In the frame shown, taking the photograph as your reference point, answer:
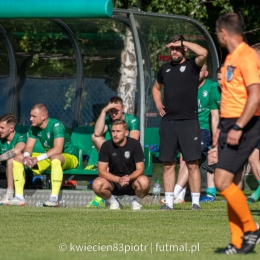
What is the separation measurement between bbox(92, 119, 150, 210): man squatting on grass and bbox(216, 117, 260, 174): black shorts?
15.5ft

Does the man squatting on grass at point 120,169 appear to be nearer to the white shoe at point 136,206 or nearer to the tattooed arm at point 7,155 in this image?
the white shoe at point 136,206

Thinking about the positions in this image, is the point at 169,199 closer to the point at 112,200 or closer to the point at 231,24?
the point at 112,200

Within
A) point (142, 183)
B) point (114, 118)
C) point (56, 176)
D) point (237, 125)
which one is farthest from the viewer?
point (114, 118)

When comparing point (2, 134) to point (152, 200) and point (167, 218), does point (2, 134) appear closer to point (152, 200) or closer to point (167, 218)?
point (152, 200)

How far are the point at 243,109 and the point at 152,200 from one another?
6666 mm

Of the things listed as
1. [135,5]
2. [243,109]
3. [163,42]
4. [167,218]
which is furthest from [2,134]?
[243,109]

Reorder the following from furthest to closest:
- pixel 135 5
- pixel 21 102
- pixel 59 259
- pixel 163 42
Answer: pixel 135 5 < pixel 21 102 < pixel 163 42 < pixel 59 259

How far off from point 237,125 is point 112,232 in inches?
89.0

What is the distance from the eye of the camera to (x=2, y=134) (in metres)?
13.5

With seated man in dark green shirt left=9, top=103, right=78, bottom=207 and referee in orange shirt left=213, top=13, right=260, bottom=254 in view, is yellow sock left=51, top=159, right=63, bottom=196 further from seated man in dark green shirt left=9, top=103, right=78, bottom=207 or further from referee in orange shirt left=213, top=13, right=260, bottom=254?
referee in orange shirt left=213, top=13, right=260, bottom=254

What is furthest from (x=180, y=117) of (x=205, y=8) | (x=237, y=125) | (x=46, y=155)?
(x=205, y=8)

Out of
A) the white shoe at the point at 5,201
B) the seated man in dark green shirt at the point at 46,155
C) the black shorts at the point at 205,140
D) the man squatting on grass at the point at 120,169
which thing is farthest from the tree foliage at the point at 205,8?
the man squatting on grass at the point at 120,169

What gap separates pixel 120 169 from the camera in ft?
38.4

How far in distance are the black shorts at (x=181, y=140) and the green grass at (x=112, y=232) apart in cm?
74
